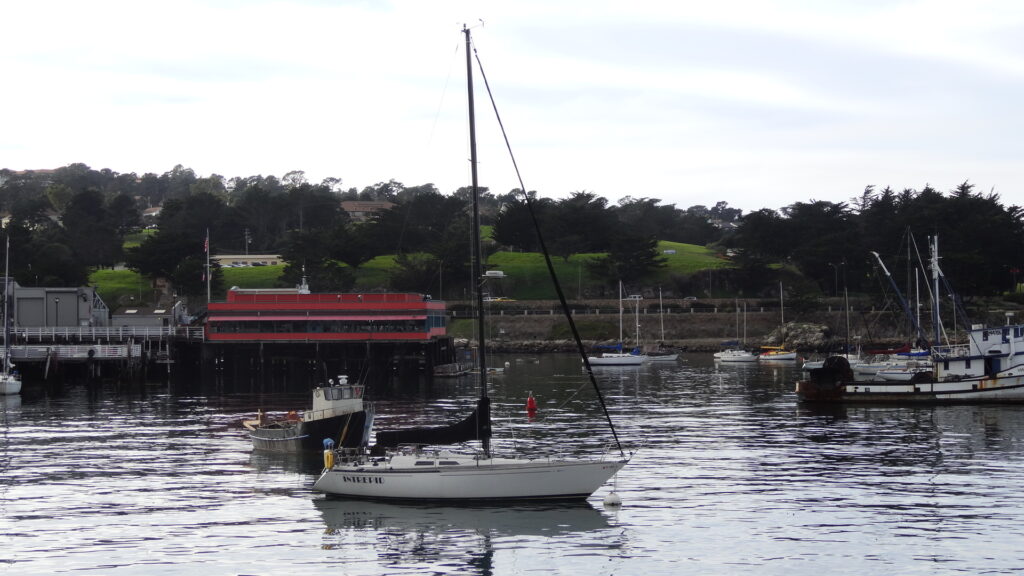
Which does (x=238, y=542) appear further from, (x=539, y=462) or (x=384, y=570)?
(x=539, y=462)

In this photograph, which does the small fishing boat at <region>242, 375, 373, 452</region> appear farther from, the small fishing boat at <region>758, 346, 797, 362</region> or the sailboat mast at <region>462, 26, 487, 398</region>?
the small fishing boat at <region>758, 346, 797, 362</region>

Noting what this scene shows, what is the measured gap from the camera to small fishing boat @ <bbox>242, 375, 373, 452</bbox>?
52.2 meters

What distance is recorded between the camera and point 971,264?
514 feet

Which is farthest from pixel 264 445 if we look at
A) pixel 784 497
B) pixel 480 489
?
pixel 784 497

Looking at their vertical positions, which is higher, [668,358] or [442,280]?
[442,280]

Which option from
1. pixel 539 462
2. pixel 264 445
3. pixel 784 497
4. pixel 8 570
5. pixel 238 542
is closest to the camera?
pixel 8 570

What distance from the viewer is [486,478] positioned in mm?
40781

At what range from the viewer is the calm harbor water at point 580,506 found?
3441cm

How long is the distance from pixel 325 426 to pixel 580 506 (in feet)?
56.3

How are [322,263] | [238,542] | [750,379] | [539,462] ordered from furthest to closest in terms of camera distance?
[322,263], [750,379], [539,462], [238,542]

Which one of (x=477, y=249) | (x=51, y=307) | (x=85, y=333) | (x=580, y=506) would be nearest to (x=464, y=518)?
(x=580, y=506)

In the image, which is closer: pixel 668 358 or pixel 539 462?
pixel 539 462

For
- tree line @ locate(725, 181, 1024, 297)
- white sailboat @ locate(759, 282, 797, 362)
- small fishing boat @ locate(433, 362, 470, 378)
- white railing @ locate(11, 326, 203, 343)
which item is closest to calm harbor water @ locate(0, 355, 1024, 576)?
white railing @ locate(11, 326, 203, 343)

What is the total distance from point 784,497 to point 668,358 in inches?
3890
